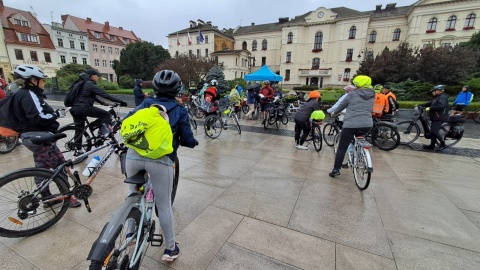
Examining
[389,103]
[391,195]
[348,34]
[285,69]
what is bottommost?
[391,195]

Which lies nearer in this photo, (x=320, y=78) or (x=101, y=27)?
(x=320, y=78)

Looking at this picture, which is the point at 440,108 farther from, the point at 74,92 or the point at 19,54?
the point at 19,54

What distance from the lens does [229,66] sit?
3866 cm

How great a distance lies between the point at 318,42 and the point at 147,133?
137ft

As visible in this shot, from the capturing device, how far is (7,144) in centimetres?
489

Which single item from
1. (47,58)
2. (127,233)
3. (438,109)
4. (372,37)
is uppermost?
(372,37)

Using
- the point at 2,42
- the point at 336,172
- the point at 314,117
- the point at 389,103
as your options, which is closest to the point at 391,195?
the point at 336,172

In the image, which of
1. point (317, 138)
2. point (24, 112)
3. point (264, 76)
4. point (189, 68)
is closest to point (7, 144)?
point (24, 112)

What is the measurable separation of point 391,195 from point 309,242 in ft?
6.69

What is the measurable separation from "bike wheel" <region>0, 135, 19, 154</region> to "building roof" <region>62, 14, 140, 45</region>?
4631 centimetres

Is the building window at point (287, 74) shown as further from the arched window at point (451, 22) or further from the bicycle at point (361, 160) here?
the bicycle at point (361, 160)

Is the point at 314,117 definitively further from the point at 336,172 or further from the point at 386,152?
the point at 386,152

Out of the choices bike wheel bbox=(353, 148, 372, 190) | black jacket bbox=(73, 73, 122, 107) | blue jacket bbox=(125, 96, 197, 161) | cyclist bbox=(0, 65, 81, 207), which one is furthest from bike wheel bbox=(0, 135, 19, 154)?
bike wheel bbox=(353, 148, 372, 190)

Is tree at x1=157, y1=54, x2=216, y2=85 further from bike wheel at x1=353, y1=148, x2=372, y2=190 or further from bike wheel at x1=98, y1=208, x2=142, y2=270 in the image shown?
bike wheel at x1=98, y1=208, x2=142, y2=270
